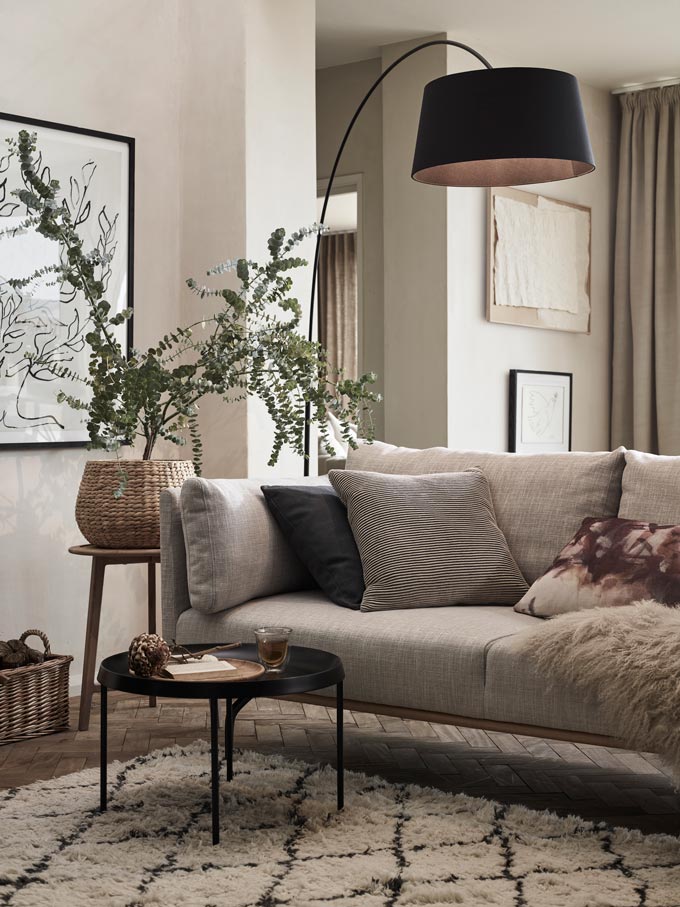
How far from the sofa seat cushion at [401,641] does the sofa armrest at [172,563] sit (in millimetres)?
143

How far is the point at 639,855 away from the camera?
2.39 meters

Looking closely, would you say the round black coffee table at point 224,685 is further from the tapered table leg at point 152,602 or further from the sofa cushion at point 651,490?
the tapered table leg at point 152,602

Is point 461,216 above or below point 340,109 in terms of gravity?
below

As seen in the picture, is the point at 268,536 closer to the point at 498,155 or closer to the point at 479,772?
the point at 479,772

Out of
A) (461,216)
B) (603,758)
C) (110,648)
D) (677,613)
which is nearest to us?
(677,613)

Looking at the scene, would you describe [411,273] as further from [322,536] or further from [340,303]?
[340,303]

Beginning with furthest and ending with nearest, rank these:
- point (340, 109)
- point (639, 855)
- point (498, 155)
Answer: point (340, 109), point (498, 155), point (639, 855)

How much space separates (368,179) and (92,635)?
10.9 feet

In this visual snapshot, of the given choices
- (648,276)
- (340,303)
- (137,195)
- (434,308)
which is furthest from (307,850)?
(340,303)

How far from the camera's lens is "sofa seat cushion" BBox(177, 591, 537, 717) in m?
2.76

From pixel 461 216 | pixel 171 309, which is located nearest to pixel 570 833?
pixel 171 309

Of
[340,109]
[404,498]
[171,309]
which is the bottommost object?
[404,498]

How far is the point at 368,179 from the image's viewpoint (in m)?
6.17

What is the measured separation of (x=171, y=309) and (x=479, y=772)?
2.24 m
